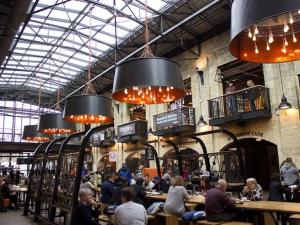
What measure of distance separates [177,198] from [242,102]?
25.4 ft

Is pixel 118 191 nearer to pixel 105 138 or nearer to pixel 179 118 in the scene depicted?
pixel 179 118

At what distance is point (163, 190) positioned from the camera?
36.9 ft

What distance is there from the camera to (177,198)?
7.61 m

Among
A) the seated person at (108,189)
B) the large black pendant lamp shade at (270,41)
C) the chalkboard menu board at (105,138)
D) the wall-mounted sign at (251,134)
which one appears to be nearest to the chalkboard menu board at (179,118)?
the wall-mounted sign at (251,134)

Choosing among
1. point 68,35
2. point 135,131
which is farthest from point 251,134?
point 68,35

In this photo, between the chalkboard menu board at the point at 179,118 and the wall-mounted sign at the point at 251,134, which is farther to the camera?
the chalkboard menu board at the point at 179,118

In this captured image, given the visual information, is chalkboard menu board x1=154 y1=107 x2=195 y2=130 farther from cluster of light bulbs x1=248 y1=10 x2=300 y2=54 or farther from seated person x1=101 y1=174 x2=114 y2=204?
cluster of light bulbs x1=248 y1=10 x2=300 y2=54

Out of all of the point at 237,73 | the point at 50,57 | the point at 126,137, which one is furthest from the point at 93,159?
the point at 237,73

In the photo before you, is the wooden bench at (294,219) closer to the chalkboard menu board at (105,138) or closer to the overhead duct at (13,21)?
the overhead duct at (13,21)

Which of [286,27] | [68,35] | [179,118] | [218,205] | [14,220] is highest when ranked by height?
[68,35]

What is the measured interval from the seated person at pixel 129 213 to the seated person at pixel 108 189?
4163mm

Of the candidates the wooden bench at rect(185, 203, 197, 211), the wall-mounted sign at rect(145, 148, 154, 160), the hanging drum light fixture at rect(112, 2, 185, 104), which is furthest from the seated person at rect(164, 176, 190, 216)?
the wall-mounted sign at rect(145, 148, 154, 160)

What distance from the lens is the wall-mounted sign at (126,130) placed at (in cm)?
2057

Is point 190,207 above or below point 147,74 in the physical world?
below
